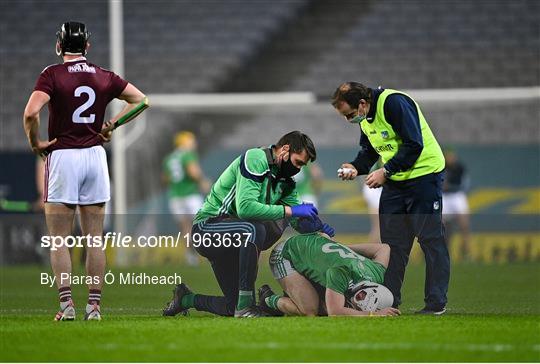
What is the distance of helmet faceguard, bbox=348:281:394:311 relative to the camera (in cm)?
889

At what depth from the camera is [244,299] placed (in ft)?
29.3

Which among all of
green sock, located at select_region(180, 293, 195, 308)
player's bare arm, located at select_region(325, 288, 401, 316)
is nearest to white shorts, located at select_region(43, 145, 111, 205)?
green sock, located at select_region(180, 293, 195, 308)

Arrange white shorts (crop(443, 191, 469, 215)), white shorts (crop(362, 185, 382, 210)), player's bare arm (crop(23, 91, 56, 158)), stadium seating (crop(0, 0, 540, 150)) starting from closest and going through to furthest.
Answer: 1. player's bare arm (crop(23, 91, 56, 158))
2. white shorts (crop(362, 185, 382, 210))
3. white shorts (crop(443, 191, 469, 215))
4. stadium seating (crop(0, 0, 540, 150))

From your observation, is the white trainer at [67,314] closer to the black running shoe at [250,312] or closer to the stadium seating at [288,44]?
the black running shoe at [250,312]

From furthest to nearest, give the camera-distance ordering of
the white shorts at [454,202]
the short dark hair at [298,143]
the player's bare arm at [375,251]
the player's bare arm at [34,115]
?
the white shorts at [454,202] → the player's bare arm at [375,251] → the short dark hair at [298,143] → the player's bare arm at [34,115]

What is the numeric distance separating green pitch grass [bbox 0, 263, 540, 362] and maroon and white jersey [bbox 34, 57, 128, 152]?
107 cm

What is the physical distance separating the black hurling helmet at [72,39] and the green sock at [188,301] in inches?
71.7

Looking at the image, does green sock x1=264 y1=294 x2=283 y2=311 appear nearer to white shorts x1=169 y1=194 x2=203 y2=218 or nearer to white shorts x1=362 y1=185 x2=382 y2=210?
white shorts x1=362 y1=185 x2=382 y2=210

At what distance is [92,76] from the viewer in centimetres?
866

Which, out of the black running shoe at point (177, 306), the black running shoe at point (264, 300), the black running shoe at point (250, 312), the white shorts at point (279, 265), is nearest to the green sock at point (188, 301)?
the black running shoe at point (177, 306)

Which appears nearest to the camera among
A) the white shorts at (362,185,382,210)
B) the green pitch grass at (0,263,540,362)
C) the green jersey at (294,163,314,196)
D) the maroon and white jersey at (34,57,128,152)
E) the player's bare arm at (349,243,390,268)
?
the green pitch grass at (0,263,540,362)

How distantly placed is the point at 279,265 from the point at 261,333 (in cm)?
124

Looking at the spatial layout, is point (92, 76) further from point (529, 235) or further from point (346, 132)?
point (346, 132)

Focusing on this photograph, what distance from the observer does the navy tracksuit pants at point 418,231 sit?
9.13m
